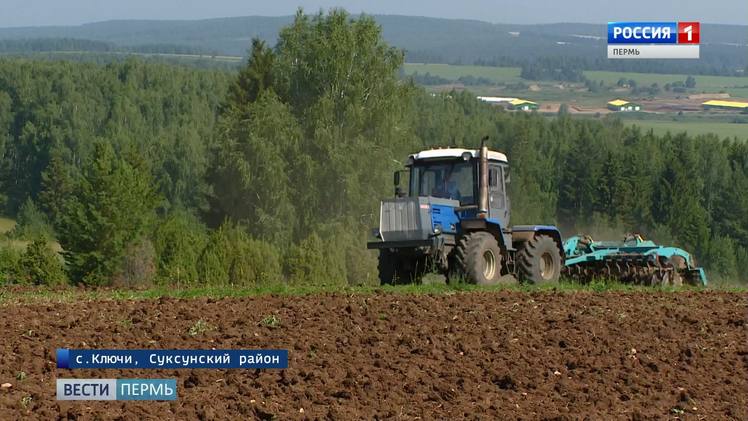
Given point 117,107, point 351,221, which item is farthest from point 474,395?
point 117,107

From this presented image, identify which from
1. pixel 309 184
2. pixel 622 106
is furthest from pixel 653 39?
pixel 622 106

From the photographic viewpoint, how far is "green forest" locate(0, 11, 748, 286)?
150ft

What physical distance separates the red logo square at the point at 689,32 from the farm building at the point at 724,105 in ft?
241

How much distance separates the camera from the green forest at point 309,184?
4578 cm

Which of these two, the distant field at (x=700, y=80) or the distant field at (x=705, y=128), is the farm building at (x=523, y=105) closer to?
the distant field at (x=700, y=80)

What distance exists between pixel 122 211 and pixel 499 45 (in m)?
144

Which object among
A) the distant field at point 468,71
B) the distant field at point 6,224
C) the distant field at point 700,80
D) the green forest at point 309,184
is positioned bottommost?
the distant field at point 6,224

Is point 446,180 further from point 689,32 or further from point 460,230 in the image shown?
point 689,32

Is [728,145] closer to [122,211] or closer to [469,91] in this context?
[469,91]
